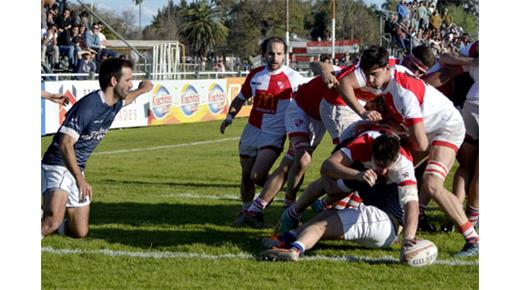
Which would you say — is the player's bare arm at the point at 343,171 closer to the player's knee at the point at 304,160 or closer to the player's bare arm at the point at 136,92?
the player's knee at the point at 304,160

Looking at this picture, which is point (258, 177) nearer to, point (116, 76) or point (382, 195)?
point (382, 195)

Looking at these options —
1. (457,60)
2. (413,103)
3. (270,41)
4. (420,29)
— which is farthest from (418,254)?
(420,29)

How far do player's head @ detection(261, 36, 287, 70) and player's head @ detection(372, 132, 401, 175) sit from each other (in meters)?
2.82

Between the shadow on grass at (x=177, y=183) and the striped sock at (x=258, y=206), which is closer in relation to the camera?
the striped sock at (x=258, y=206)

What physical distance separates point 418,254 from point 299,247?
1.01m

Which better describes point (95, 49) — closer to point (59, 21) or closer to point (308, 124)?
point (59, 21)

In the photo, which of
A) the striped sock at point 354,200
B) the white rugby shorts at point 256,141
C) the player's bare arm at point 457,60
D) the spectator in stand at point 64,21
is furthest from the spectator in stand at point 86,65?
the player's bare arm at point 457,60

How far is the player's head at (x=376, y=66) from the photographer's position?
749 cm

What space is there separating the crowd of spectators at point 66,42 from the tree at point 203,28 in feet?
153

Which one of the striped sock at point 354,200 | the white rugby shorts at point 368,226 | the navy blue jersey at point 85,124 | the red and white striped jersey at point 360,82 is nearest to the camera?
the white rugby shorts at point 368,226

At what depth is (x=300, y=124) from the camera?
9523 mm

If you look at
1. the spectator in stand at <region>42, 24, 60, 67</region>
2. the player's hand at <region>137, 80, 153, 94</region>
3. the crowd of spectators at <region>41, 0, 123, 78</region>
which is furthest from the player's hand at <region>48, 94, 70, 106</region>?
the spectator in stand at <region>42, 24, 60, 67</region>
